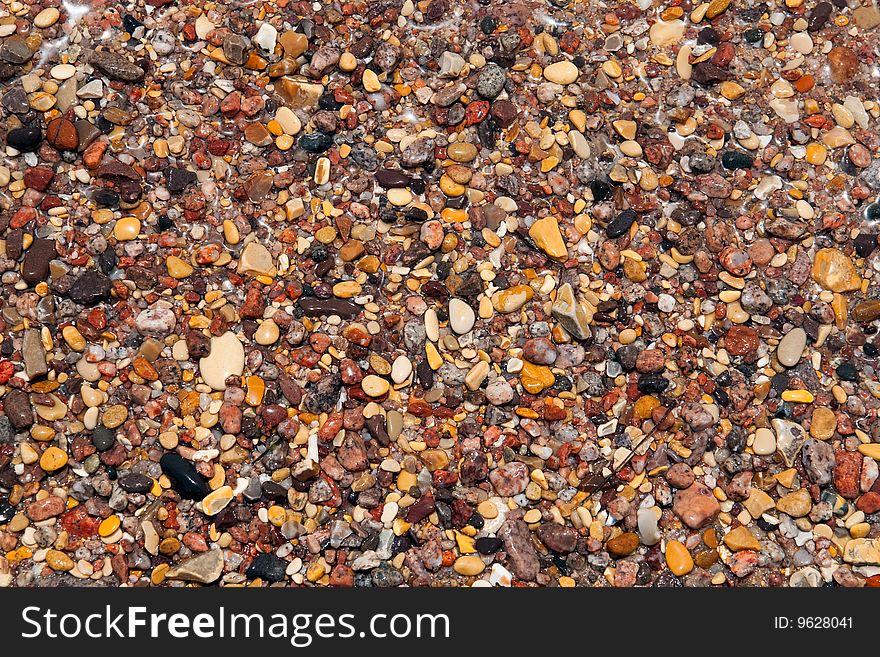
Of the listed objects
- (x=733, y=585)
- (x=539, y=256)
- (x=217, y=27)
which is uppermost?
(x=217, y=27)

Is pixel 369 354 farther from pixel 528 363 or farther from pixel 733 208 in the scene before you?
pixel 733 208

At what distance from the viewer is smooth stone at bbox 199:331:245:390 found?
219 cm

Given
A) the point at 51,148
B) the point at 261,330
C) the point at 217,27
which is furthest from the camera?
the point at 217,27

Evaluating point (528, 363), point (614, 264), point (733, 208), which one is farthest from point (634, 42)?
point (528, 363)

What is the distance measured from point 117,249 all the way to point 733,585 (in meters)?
1.88

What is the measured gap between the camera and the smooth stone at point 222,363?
7.19ft

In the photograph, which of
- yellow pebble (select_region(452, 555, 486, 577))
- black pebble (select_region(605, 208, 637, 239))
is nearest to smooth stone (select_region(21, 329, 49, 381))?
yellow pebble (select_region(452, 555, 486, 577))

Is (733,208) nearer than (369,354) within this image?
No

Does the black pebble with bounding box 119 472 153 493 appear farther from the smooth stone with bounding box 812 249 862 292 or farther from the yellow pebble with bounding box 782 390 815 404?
the smooth stone with bounding box 812 249 862 292

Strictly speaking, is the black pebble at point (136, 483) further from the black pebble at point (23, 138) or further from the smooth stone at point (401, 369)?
the black pebble at point (23, 138)

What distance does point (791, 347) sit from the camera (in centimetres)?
229

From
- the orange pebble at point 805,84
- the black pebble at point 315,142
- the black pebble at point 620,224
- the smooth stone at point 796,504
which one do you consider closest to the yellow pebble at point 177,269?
the black pebble at point 315,142

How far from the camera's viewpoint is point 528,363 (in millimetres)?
2242

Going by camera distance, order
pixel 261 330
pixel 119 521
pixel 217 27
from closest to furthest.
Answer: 1. pixel 119 521
2. pixel 261 330
3. pixel 217 27
